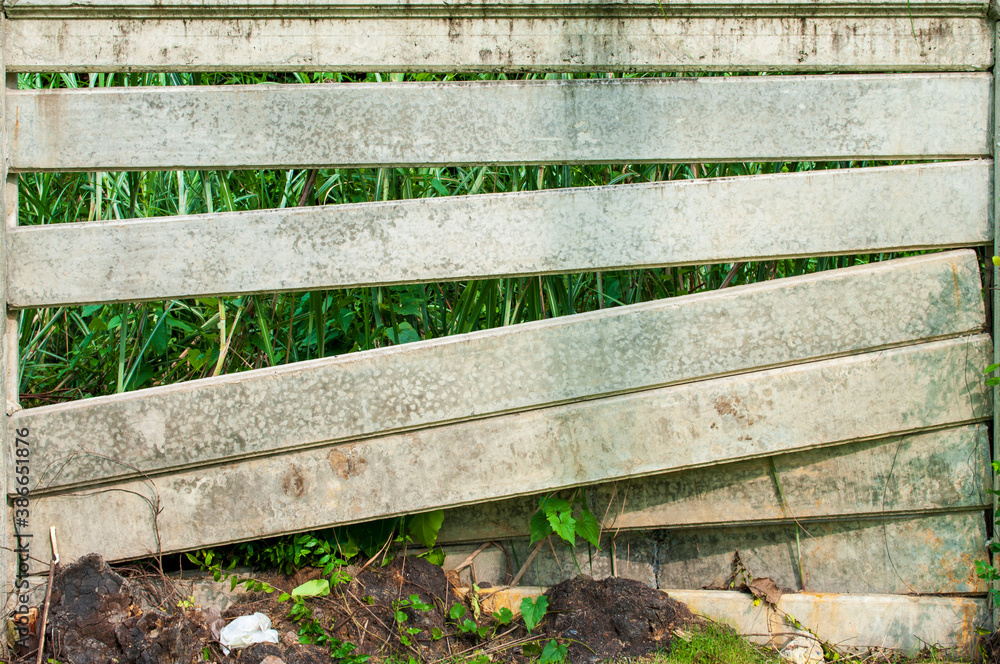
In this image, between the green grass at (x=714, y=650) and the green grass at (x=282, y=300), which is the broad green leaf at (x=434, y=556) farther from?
the green grass at (x=714, y=650)

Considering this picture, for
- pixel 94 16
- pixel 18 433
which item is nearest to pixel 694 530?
pixel 18 433

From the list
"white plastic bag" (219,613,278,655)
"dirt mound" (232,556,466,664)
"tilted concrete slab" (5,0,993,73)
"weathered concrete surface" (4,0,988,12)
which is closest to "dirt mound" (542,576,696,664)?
"dirt mound" (232,556,466,664)

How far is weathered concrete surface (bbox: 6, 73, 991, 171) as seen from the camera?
1907 mm

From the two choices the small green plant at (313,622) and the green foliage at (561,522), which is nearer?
the small green plant at (313,622)

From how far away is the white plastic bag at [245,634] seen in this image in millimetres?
1849

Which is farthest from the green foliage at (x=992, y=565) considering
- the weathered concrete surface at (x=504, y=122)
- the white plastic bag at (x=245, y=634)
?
the white plastic bag at (x=245, y=634)

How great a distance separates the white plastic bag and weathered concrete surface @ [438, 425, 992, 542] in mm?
574

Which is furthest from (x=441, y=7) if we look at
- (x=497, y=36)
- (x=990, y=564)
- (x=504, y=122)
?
(x=990, y=564)

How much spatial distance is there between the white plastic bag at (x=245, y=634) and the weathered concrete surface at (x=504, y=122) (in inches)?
51.7

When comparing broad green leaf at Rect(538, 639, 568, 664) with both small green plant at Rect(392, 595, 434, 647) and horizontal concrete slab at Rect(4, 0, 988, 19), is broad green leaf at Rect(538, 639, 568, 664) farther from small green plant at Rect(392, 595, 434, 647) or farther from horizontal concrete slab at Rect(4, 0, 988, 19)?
horizontal concrete slab at Rect(4, 0, 988, 19)

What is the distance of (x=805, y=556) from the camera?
2135 millimetres

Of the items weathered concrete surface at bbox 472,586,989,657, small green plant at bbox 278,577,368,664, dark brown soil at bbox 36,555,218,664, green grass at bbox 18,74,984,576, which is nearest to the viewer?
dark brown soil at bbox 36,555,218,664

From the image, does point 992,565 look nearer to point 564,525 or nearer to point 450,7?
point 564,525

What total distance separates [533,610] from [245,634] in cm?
82
